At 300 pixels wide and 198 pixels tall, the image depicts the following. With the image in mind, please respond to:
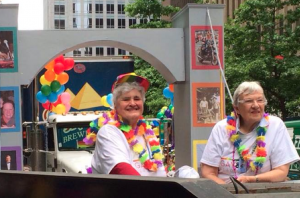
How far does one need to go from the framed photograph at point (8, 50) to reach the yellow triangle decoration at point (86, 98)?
5.28 metres

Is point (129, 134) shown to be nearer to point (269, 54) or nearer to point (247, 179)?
point (247, 179)

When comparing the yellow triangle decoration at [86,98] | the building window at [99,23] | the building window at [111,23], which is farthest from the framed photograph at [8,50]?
the building window at [99,23]

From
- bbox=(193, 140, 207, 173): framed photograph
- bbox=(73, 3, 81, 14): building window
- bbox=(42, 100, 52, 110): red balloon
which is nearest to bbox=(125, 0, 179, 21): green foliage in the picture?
bbox=(42, 100, 52, 110): red balloon

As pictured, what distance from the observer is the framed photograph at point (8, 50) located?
11.1 meters

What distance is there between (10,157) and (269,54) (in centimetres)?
1481

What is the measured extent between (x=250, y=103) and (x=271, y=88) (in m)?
20.0

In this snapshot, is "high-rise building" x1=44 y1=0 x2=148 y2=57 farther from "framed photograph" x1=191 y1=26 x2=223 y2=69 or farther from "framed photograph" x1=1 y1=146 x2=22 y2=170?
"framed photograph" x1=1 y1=146 x2=22 y2=170

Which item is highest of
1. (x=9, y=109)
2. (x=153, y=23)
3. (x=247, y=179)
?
(x=153, y=23)

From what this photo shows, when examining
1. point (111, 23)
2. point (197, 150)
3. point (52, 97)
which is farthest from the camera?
point (111, 23)

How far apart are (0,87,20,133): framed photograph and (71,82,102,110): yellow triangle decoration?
5250mm

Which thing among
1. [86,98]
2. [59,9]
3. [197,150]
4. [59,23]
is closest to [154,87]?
[86,98]

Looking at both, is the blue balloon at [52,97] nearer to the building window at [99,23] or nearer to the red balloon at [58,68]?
the red balloon at [58,68]

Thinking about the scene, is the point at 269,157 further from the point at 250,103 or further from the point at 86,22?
the point at 86,22

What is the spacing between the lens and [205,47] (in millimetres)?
11664
